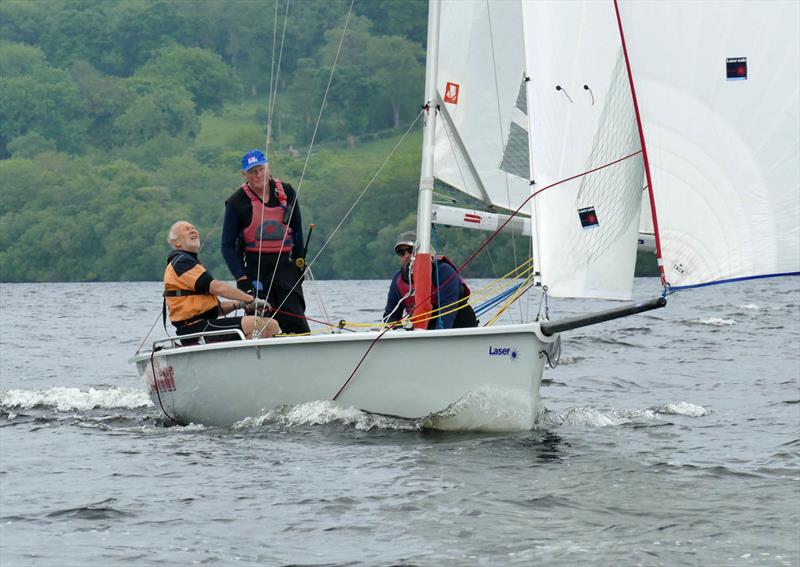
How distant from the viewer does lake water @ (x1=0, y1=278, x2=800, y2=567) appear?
6.47 m

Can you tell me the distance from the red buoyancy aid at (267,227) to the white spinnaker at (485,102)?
1.22 metres

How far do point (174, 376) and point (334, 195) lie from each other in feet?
218

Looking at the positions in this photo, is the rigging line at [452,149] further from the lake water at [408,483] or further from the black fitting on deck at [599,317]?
the lake water at [408,483]

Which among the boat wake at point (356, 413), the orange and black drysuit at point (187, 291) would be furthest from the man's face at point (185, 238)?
the boat wake at point (356, 413)

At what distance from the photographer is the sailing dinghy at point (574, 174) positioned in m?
7.89

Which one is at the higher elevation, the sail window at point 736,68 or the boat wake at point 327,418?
the sail window at point 736,68

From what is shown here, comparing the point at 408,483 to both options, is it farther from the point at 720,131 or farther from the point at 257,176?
the point at 257,176

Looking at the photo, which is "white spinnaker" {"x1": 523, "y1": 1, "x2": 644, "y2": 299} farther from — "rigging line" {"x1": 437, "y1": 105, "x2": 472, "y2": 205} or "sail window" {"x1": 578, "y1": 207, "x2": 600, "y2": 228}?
"rigging line" {"x1": 437, "y1": 105, "x2": 472, "y2": 205}

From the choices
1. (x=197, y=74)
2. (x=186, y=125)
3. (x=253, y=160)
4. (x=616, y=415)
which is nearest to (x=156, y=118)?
(x=186, y=125)

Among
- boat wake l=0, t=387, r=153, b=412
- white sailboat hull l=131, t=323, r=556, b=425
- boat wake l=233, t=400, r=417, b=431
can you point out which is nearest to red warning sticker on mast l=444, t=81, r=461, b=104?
white sailboat hull l=131, t=323, r=556, b=425

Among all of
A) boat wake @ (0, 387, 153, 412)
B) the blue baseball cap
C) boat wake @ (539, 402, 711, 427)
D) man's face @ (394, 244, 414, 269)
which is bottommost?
boat wake @ (0, 387, 153, 412)

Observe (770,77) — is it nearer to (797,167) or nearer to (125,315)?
(797,167)

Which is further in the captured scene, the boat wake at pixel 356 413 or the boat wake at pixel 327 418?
the boat wake at pixel 327 418

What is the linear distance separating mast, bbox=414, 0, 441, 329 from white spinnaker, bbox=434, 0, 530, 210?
0.30ft
